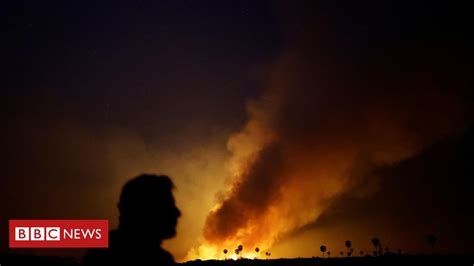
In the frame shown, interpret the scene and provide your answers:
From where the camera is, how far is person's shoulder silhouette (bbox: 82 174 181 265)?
5.88m

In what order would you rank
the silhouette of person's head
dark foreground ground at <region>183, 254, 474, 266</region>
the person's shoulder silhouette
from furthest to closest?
dark foreground ground at <region>183, 254, 474, 266</region> → the silhouette of person's head → the person's shoulder silhouette

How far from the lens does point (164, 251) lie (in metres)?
6.01

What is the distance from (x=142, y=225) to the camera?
239 inches

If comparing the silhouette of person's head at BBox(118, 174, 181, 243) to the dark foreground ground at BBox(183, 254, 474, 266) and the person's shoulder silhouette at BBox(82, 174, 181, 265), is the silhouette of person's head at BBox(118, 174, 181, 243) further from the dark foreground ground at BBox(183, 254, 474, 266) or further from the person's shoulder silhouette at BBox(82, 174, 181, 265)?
the dark foreground ground at BBox(183, 254, 474, 266)

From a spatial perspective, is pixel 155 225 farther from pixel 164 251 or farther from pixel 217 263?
pixel 217 263

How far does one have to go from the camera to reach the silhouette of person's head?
6078 mm

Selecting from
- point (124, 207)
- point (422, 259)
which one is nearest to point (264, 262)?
point (422, 259)

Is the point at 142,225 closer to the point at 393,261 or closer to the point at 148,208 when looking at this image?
the point at 148,208

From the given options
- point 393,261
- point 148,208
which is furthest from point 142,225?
point 393,261

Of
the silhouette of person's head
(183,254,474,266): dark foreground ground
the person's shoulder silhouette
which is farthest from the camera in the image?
(183,254,474,266): dark foreground ground

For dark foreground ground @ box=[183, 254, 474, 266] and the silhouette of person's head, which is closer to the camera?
the silhouette of person's head

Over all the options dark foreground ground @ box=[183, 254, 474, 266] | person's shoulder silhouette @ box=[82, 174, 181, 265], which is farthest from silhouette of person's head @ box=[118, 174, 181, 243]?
dark foreground ground @ box=[183, 254, 474, 266]

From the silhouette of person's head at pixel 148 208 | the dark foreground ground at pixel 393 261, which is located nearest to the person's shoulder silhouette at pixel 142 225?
the silhouette of person's head at pixel 148 208

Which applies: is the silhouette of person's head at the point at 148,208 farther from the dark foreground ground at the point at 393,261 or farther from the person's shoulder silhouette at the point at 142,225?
the dark foreground ground at the point at 393,261
